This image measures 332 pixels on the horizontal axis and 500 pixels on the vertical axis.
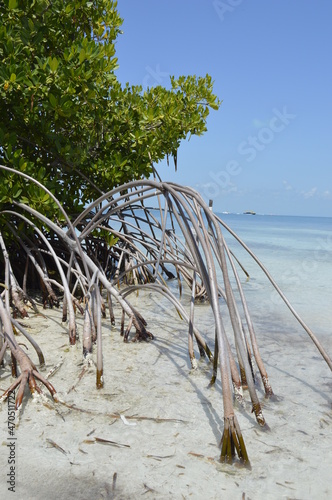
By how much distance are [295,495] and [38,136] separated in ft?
8.78

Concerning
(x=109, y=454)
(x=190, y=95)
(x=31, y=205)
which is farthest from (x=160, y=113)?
(x=109, y=454)

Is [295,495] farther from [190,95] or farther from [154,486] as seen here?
[190,95]

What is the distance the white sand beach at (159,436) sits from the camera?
1208 mm

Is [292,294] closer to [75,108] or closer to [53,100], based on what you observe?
[75,108]

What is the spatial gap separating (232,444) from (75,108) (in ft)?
7.46

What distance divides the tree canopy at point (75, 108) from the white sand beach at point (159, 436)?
1.38m

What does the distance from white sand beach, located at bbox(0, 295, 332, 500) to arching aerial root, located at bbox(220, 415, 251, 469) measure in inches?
1.0

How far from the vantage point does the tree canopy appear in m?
2.74

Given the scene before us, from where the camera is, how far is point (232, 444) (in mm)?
1295

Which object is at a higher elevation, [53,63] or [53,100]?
[53,63]
